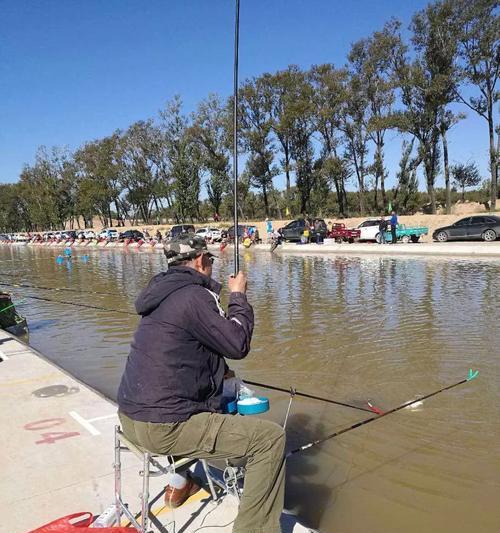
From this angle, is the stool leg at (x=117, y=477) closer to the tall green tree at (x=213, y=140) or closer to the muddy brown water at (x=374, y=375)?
the muddy brown water at (x=374, y=375)

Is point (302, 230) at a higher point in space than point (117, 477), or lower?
higher

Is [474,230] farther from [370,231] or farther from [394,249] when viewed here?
[370,231]

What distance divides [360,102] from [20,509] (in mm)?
49036

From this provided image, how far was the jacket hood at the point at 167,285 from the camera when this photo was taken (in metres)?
2.81

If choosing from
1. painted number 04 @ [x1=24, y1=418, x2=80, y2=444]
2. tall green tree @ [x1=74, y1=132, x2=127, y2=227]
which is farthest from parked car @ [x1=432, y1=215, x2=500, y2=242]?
tall green tree @ [x1=74, y1=132, x2=127, y2=227]

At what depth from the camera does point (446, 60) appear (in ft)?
130

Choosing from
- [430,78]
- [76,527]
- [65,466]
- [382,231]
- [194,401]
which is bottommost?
[65,466]

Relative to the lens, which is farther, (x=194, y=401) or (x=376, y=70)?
(x=376, y=70)

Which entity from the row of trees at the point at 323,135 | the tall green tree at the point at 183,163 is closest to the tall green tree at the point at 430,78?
the row of trees at the point at 323,135

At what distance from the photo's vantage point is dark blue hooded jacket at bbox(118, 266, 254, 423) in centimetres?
272

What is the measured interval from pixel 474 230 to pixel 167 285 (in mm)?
30068

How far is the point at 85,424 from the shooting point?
4879 millimetres

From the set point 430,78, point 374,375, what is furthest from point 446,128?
point 374,375

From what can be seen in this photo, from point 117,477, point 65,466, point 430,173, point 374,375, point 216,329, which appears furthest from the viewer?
point 430,173
